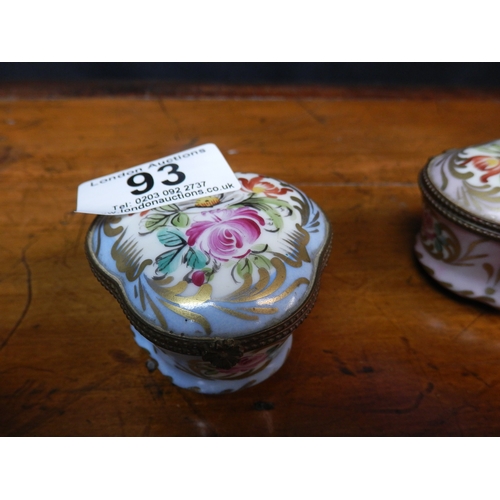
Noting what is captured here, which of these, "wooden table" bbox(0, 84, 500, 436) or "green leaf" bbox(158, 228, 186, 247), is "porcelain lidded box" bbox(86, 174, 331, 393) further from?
"wooden table" bbox(0, 84, 500, 436)

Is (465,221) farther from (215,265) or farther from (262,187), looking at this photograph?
(215,265)

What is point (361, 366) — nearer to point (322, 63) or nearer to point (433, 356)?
point (433, 356)

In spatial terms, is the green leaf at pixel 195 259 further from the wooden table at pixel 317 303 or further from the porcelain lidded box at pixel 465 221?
the porcelain lidded box at pixel 465 221

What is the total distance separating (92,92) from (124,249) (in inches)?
45.4

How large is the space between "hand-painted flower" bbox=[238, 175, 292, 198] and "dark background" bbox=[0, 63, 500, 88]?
3.86ft

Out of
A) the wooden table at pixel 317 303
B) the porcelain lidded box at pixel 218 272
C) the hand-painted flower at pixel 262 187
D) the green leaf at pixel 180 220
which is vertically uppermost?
the hand-painted flower at pixel 262 187

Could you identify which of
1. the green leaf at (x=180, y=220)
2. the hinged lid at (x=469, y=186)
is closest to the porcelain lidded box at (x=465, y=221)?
the hinged lid at (x=469, y=186)

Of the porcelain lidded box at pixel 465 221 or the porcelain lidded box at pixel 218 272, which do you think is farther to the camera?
the porcelain lidded box at pixel 465 221

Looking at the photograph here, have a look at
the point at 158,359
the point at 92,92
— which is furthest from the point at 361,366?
the point at 92,92

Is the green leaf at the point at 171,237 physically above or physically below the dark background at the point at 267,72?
above

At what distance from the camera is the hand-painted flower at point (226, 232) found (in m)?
0.85

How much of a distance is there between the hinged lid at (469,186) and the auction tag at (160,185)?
456mm

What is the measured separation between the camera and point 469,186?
3.45ft

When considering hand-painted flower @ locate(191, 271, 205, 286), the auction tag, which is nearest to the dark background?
the auction tag
